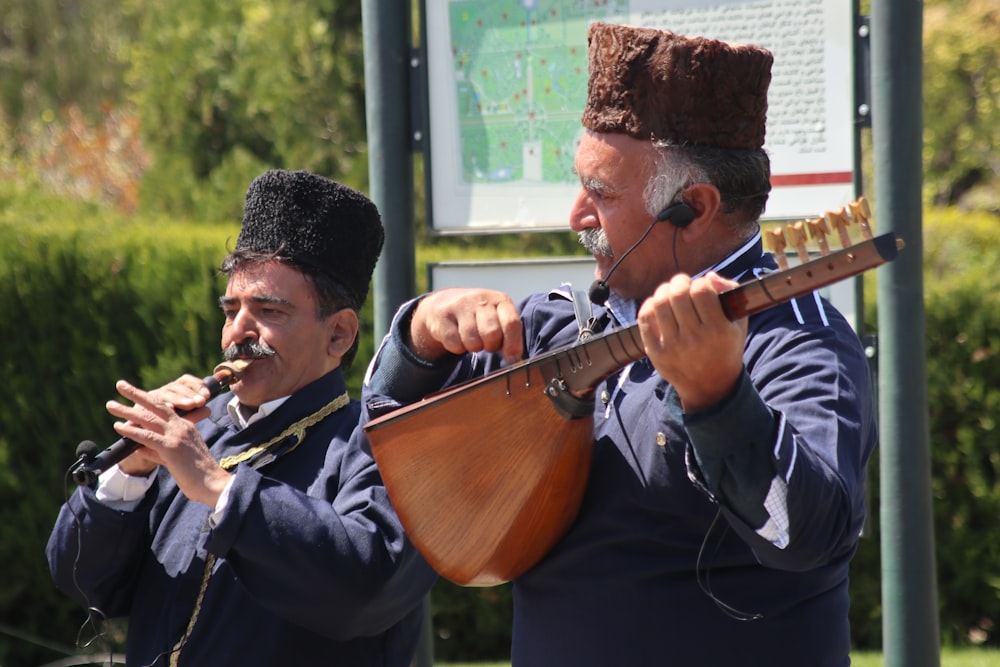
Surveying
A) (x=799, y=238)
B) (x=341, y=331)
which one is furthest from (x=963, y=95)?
(x=799, y=238)

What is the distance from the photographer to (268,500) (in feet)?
8.22

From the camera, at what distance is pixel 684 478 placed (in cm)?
201

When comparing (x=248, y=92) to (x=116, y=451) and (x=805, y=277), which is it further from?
(x=805, y=277)

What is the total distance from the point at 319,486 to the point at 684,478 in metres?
1.02

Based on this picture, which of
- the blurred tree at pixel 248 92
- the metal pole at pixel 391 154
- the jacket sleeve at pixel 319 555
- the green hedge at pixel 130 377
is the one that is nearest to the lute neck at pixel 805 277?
the jacket sleeve at pixel 319 555

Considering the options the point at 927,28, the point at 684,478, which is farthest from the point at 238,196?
the point at 927,28

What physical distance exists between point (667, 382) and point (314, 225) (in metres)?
1.20

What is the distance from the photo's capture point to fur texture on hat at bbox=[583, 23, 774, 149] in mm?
2123

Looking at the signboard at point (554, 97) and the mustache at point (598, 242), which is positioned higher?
the signboard at point (554, 97)

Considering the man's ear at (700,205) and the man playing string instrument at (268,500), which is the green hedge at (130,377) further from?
the man's ear at (700,205)

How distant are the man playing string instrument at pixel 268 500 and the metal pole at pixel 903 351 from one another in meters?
1.45

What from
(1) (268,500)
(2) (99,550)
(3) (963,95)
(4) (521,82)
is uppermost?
(3) (963,95)

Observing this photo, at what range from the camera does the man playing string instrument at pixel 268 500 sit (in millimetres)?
2498

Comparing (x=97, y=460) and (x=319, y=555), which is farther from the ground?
(x=97, y=460)
